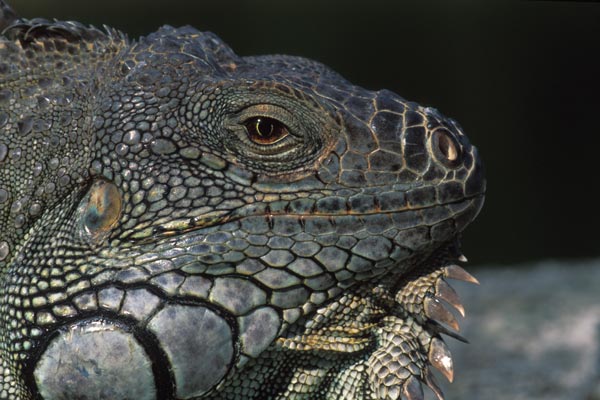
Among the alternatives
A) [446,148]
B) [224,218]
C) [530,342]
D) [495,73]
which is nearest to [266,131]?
[224,218]

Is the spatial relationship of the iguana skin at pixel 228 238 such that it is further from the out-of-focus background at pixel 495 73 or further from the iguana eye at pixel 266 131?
the out-of-focus background at pixel 495 73

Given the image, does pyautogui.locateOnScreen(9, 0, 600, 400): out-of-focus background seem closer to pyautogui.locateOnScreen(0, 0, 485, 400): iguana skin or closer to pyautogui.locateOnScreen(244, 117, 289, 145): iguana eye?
pyautogui.locateOnScreen(0, 0, 485, 400): iguana skin

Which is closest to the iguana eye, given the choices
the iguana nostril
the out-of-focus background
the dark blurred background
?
the iguana nostril

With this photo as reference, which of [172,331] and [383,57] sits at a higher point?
[383,57]

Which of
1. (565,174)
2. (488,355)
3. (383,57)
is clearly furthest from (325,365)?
(565,174)

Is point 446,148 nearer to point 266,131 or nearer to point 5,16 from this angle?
point 266,131

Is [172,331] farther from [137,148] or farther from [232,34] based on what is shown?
[232,34]

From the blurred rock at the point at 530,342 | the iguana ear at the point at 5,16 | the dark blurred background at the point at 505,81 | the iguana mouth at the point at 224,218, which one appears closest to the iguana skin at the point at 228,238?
the iguana mouth at the point at 224,218
